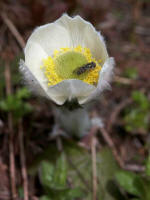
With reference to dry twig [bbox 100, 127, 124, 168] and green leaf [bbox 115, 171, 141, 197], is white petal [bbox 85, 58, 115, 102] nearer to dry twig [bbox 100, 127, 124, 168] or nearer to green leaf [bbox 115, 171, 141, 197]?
green leaf [bbox 115, 171, 141, 197]

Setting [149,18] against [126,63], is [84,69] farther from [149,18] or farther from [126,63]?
[149,18]

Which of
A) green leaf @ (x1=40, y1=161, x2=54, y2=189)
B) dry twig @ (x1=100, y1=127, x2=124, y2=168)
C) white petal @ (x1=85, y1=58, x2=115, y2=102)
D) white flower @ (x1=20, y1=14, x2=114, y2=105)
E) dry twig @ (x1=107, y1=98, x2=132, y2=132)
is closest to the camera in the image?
white petal @ (x1=85, y1=58, x2=115, y2=102)

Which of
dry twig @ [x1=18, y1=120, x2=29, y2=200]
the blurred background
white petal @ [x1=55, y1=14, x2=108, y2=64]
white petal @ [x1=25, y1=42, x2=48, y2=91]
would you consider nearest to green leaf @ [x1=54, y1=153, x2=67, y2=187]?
the blurred background

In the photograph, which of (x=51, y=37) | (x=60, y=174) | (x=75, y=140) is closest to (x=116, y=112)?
(x=75, y=140)

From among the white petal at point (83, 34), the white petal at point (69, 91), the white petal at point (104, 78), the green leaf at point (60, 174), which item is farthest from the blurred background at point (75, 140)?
the white petal at point (83, 34)

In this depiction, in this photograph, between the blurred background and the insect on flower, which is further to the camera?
the blurred background

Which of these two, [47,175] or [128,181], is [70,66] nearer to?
[47,175]
